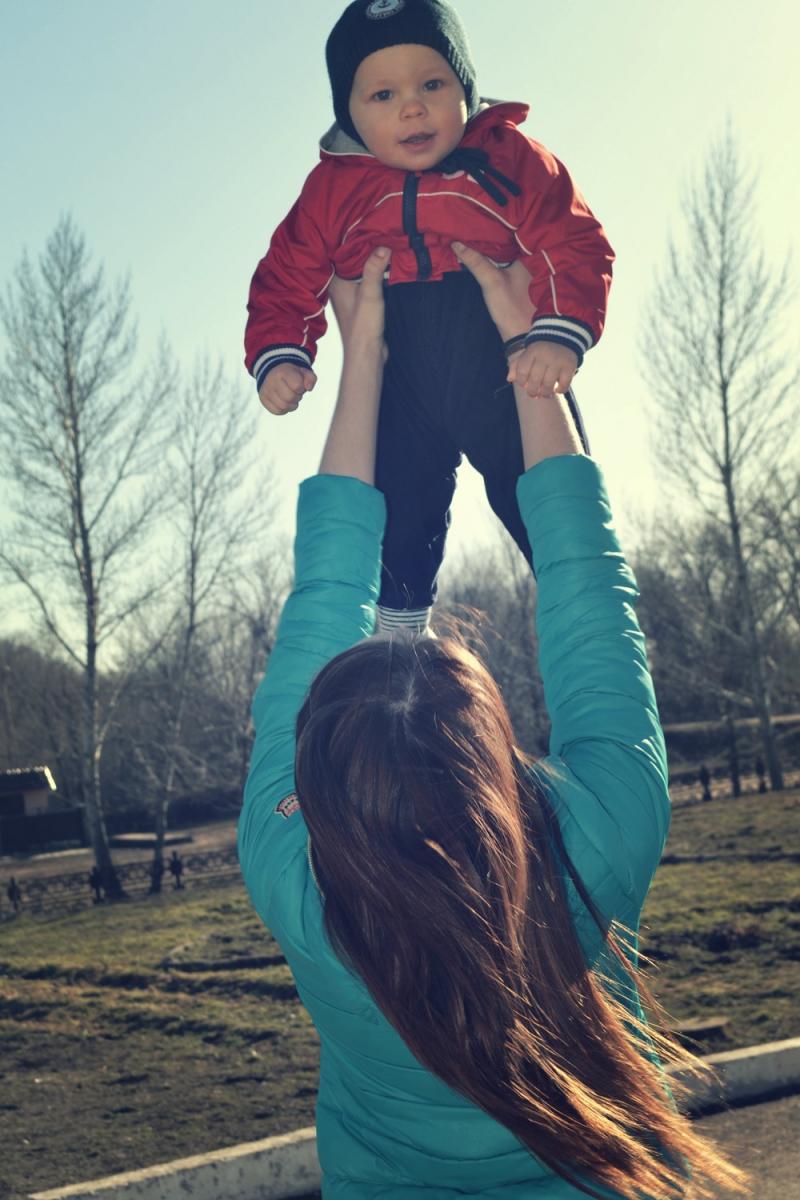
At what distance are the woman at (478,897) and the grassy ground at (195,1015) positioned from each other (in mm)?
3264

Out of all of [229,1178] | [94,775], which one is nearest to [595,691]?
[229,1178]

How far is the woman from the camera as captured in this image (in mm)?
1042

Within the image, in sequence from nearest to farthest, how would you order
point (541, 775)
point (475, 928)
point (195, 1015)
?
point (475, 928) < point (541, 775) < point (195, 1015)

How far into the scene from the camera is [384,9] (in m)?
1.76

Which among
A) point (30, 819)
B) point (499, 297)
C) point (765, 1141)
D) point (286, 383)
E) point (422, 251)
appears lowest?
point (765, 1141)

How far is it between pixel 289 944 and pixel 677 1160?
0.46 metres

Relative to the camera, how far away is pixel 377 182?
74.2 inches

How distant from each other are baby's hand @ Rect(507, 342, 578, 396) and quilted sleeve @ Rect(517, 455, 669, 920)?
251mm

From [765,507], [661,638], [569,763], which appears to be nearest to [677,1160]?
[569,763]

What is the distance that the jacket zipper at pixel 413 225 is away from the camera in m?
1.87

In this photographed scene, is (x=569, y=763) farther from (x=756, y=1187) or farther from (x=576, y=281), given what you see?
(x=756, y=1187)

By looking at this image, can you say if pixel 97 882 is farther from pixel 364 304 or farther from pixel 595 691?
pixel 595 691

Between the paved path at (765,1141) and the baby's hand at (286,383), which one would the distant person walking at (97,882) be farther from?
the baby's hand at (286,383)

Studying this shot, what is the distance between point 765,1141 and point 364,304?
3.60m
